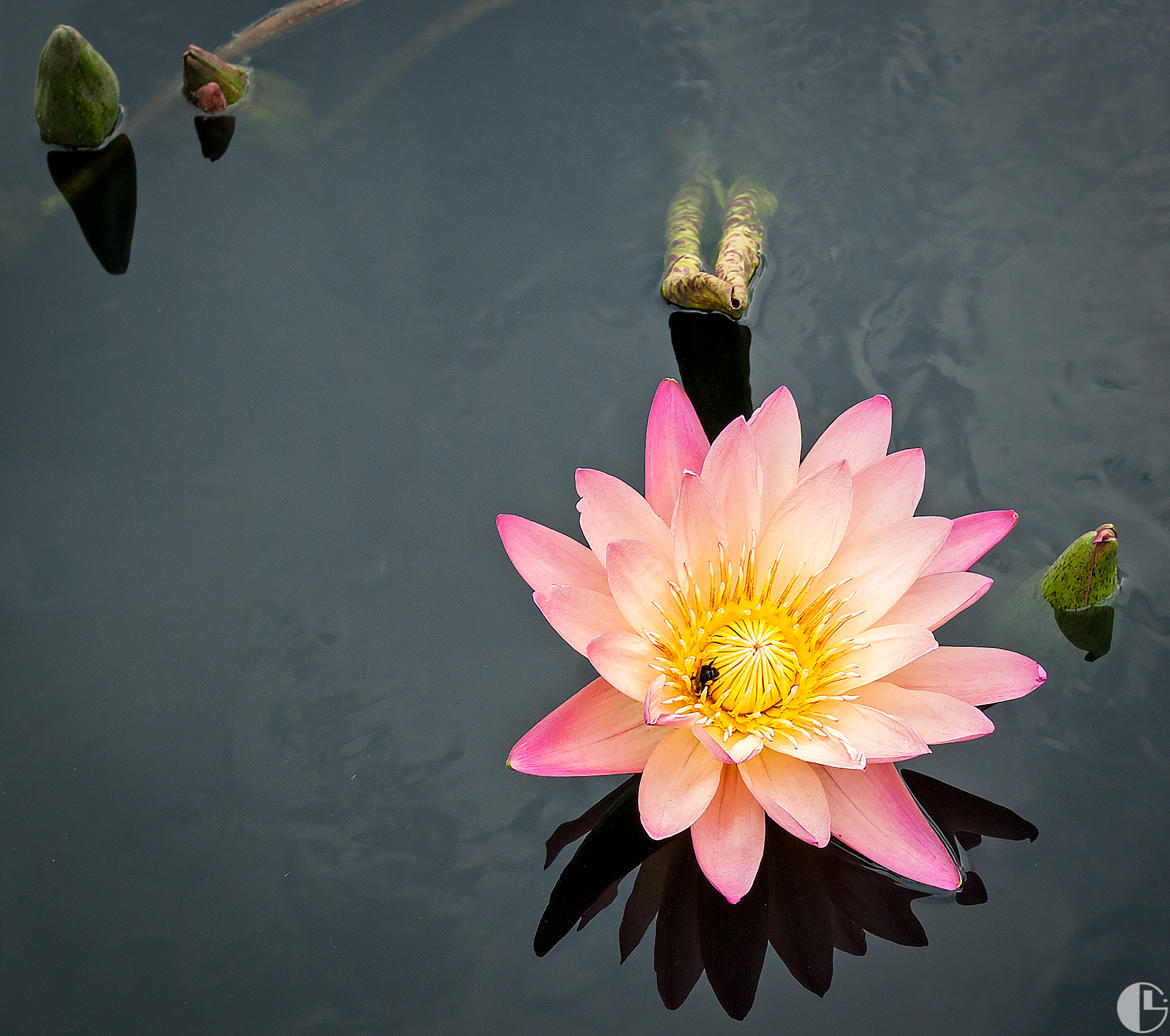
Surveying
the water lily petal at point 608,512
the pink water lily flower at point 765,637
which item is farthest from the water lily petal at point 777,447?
the water lily petal at point 608,512

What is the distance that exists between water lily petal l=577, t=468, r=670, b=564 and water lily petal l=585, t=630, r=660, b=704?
15 cm

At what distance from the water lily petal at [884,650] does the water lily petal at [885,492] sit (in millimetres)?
180

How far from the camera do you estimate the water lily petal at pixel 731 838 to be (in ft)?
4.78

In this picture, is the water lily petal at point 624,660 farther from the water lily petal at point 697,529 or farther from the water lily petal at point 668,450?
the water lily petal at point 668,450

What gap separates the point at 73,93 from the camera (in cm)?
243

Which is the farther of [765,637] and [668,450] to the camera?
[668,450]

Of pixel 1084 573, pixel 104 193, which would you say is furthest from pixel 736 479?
pixel 104 193

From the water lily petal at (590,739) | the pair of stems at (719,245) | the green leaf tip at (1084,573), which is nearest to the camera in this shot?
the water lily petal at (590,739)

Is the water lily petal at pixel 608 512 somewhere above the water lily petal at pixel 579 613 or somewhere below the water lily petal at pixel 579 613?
above

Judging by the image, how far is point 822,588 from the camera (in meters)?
1.70

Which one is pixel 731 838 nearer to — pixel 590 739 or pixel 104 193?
pixel 590 739

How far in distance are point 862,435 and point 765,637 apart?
0.40 m

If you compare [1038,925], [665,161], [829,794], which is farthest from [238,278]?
[1038,925]

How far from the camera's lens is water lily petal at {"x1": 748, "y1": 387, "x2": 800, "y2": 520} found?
1729mm
